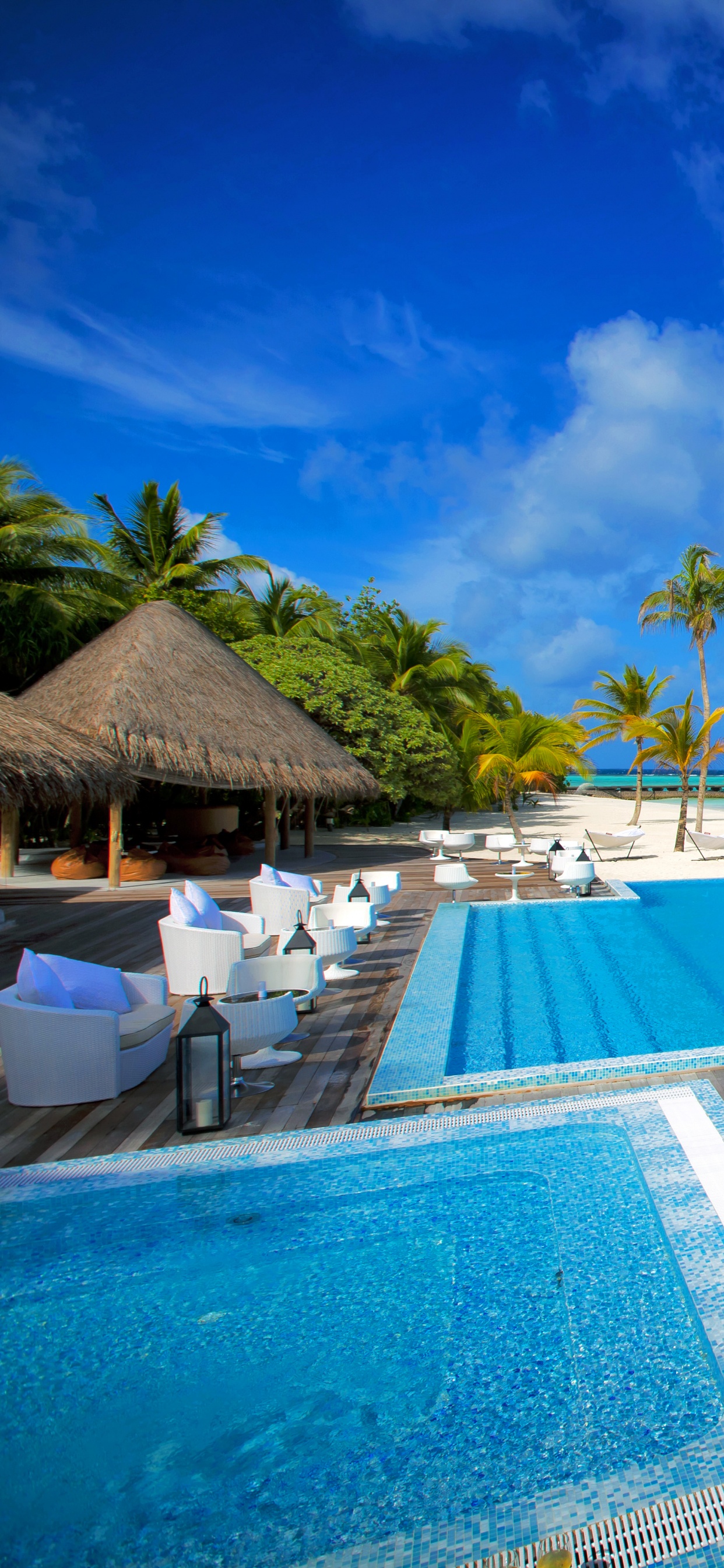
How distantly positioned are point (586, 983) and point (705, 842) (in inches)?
371

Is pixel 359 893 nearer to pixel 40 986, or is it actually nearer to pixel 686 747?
pixel 40 986

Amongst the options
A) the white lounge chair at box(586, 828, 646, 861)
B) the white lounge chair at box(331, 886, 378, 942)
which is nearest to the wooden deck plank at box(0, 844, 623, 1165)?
the white lounge chair at box(331, 886, 378, 942)

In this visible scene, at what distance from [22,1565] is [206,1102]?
170 cm

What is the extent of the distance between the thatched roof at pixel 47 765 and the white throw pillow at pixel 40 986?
454cm

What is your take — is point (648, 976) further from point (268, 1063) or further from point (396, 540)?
point (396, 540)

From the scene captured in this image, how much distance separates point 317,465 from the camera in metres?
30.0

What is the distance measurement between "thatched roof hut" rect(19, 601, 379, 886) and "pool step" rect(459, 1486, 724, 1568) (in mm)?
9000

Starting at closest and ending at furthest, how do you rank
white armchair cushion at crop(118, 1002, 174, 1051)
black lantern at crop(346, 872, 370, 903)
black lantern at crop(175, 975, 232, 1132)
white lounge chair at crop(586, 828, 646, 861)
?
black lantern at crop(175, 975, 232, 1132)
white armchair cushion at crop(118, 1002, 174, 1051)
black lantern at crop(346, 872, 370, 903)
white lounge chair at crop(586, 828, 646, 861)

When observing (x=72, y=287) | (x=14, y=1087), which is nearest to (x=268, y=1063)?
(x=14, y=1087)

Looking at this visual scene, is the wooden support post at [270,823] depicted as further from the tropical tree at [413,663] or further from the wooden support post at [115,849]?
the tropical tree at [413,663]

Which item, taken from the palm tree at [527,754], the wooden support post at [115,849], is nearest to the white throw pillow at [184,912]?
the wooden support post at [115,849]

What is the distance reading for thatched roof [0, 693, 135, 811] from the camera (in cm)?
815

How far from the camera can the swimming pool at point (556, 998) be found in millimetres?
4332

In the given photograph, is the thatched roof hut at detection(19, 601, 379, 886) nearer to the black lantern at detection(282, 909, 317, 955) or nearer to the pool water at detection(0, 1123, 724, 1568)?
the black lantern at detection(282, 909, 317, 955)
